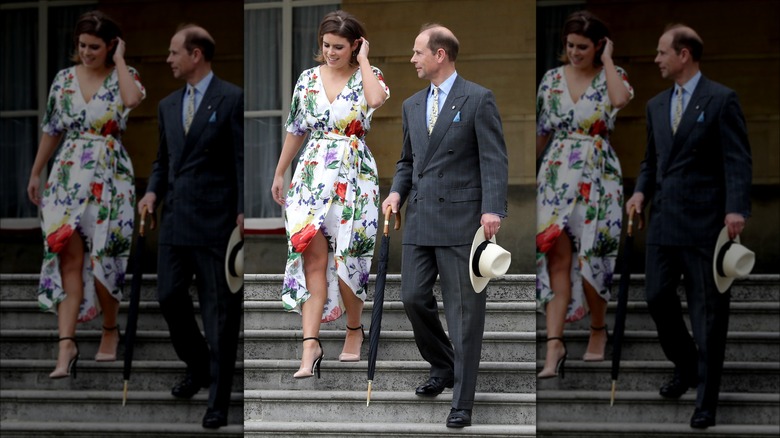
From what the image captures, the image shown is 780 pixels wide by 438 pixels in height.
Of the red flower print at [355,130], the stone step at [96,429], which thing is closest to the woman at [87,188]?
the stone step at [96,429]

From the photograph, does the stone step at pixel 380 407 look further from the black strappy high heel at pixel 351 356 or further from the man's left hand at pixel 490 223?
the man's left hand at pixel 490 223

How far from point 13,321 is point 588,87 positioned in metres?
2.95

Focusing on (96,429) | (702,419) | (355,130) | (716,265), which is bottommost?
(96,429)

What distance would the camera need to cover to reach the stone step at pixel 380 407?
473 centimetres

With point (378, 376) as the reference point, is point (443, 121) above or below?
above

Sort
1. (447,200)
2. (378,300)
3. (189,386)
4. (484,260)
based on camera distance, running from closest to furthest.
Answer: (484,260)
(447,200)
(378,300)
(189,386)

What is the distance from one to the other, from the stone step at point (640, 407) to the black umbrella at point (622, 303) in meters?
0.06

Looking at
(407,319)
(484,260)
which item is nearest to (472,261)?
(484,260)

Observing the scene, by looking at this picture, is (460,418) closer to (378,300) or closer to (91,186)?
(378,300)

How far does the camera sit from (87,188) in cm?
509

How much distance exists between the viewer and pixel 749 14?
190 inches

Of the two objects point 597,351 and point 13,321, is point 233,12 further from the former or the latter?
point 597,351

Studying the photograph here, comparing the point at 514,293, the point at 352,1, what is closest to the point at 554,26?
the point at 352,1

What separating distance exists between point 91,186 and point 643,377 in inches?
107
